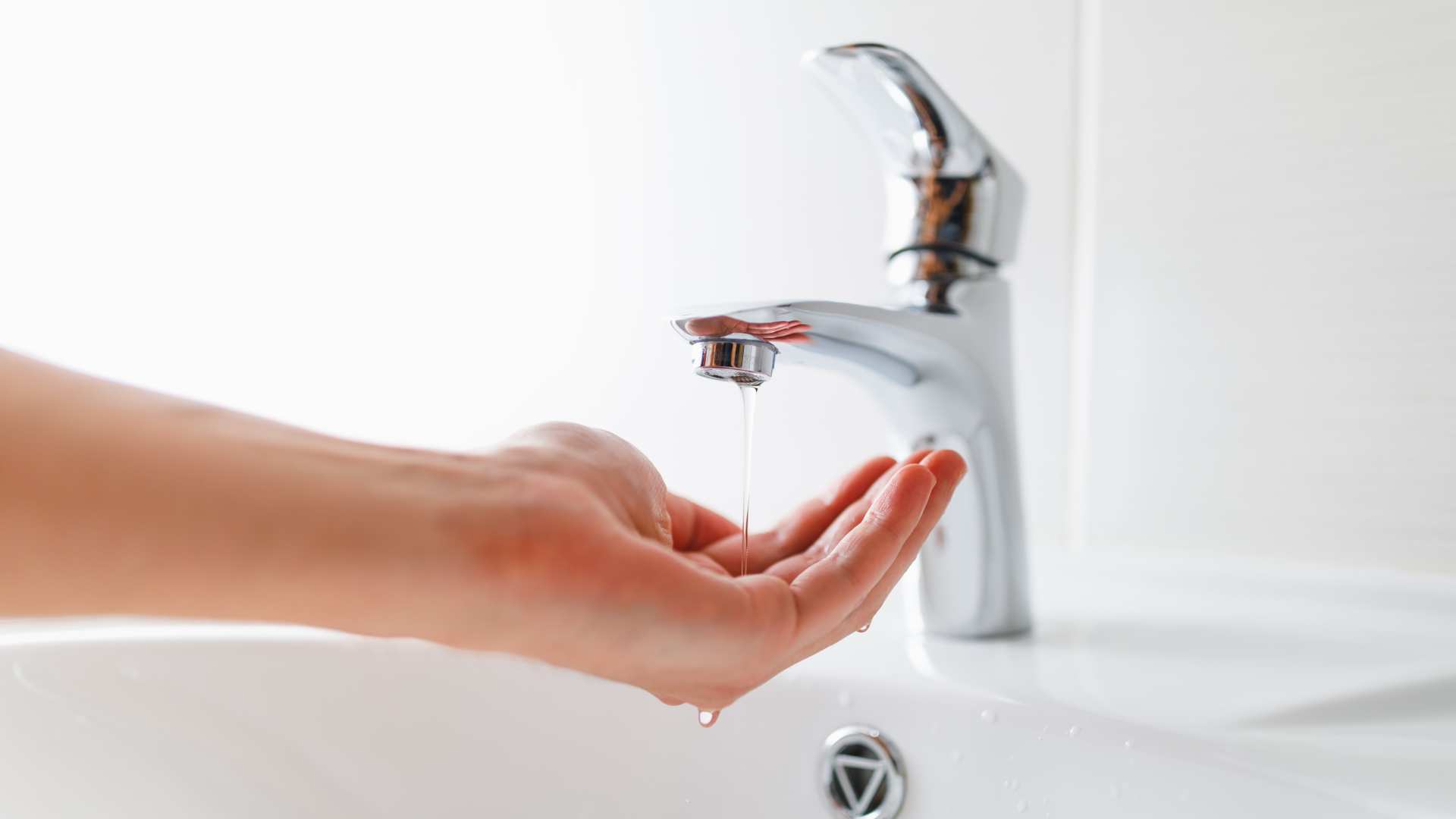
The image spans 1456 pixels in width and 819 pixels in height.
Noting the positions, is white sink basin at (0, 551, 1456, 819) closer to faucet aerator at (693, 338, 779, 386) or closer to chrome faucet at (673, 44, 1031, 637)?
chrome faucet at (673, 44, 1031, 637)

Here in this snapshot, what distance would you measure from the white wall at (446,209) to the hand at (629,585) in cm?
35

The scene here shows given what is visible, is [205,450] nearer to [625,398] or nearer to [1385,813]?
[1385,813]

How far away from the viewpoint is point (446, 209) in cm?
81

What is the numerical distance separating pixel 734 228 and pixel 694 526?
0.99 ft

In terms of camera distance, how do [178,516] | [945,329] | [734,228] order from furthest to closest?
[734,228]
[945,329]
[178,516]

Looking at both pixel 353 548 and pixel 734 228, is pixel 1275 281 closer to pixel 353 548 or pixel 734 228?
pixel 734 228

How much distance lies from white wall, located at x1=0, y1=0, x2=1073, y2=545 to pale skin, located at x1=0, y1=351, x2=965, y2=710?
0.41 m

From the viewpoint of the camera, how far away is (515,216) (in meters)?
0.79

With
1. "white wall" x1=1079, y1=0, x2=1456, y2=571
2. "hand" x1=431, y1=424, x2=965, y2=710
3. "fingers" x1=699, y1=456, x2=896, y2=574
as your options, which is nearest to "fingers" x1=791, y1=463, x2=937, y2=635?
"hand" x1=431, y1=424, x2=965, y2=710

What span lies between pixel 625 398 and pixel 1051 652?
37cm

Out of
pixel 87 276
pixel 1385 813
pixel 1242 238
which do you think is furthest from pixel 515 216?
pixel 1385 813

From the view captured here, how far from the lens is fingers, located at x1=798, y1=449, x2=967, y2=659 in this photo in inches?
14.5

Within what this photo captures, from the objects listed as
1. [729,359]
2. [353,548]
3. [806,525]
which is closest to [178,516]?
[353,548]

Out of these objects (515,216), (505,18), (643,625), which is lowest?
(643,625)
